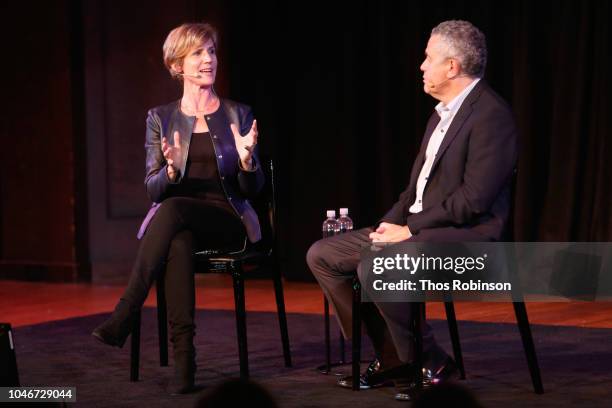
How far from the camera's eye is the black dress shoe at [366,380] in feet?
10.2

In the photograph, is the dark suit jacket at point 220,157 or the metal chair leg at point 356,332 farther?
the dark suit jacket at point 220,157

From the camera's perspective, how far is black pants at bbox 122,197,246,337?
3.16m

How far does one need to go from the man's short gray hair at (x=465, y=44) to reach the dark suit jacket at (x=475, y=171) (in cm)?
7

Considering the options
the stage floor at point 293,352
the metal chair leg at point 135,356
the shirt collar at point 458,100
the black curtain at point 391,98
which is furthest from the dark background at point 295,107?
the metal chair leg at point 135,356

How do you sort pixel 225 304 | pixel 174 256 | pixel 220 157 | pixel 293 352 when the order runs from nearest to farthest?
pixel 174 256 < pixel 220 157 < pixel 293 352 < pixel 225 304

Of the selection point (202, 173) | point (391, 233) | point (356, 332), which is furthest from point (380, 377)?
point (202, 173)

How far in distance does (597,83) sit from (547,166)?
1.71 ft

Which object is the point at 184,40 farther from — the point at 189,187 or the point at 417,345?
the point at 417,345

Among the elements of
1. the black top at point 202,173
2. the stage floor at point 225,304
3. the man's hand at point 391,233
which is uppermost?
the black top at point 202,173

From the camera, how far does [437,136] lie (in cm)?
312

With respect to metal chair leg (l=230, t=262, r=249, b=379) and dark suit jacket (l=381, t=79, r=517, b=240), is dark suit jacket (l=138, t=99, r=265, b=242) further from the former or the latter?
dark suit jacket (l=381, t=79, r=517, b=240)

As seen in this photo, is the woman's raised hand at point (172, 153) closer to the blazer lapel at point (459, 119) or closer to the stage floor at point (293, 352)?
the stage floor at point (293, 352)

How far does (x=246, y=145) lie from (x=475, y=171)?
838mm

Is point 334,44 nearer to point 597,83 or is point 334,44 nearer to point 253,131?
point 597,83
